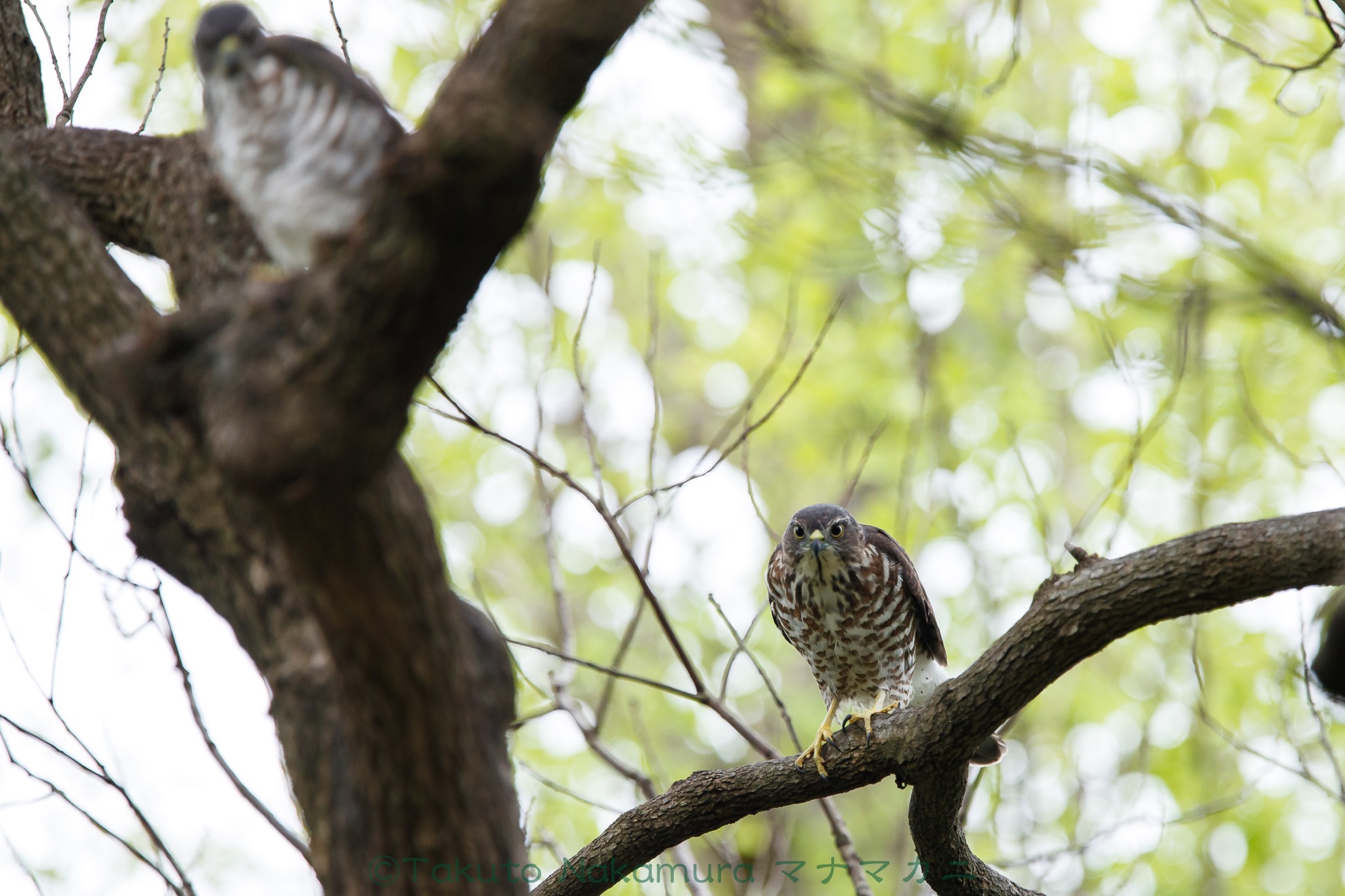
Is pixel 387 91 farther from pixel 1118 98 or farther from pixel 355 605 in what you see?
pixel 355 605

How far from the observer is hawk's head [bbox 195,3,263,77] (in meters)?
2.81

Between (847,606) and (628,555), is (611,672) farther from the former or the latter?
(847,606)

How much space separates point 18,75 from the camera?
3.21 metres

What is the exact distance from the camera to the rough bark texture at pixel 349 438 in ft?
5.90

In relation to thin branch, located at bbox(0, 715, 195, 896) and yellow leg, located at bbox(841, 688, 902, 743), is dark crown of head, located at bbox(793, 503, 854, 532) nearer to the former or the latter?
yellow leg, located at bbox(841, 688, 902, 743)

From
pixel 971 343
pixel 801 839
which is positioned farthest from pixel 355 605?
pixel 971 343

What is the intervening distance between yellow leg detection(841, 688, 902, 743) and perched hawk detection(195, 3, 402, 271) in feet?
7.02

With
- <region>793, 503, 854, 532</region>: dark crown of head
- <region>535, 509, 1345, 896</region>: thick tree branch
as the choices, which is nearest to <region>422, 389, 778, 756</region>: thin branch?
<region>535, 509, 1345, 896</region>: thick tree branch

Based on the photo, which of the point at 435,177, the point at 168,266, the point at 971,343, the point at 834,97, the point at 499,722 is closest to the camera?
the point at 435,177

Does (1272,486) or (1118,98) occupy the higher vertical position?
(1118,98)

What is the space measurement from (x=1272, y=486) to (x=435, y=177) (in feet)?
26.8

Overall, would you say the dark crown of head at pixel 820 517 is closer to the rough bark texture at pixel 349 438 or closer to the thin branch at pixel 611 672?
the thin branch at pixel 611 672

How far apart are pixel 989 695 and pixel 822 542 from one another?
5.66ft

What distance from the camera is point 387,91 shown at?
Answer: 25.4 ft
